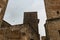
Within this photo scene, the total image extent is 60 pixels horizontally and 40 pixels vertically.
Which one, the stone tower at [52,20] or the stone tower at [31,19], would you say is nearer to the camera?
the stone tower at [52,20]

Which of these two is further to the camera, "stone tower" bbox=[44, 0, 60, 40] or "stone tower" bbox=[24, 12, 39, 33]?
"stone tower" bbox=[24, 12, 39, 33]

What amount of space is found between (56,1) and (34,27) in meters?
4.35

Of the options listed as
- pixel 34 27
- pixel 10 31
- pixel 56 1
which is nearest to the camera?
pixel 10 31

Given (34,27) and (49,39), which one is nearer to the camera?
(49,39)

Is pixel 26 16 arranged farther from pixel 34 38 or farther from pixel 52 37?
pixel 52 37

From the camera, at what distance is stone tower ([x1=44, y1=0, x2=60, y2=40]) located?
13261 mm

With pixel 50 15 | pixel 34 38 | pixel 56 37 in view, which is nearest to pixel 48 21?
pixel 50 15

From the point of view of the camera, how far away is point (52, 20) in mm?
13812

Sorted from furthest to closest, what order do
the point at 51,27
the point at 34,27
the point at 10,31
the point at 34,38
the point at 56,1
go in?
the point at 34,27 → the point at 34,38 → the point at 56,1 → the point at 51,27 → the point at 10,31

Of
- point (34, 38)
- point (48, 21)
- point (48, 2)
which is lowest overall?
point (34, 38)

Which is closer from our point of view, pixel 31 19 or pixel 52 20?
pixel 52 20

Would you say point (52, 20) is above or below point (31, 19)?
below

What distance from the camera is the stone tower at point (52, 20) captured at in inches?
522

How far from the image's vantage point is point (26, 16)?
62.0 ft
